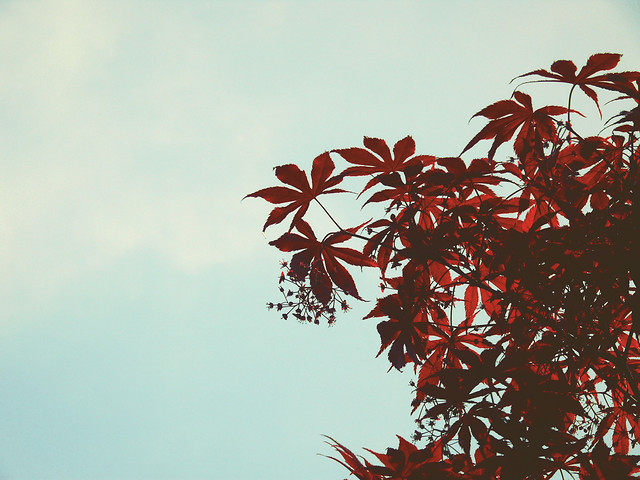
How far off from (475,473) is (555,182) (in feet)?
4.44

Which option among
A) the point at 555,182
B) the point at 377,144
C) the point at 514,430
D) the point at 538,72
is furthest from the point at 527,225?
the point at 514,430

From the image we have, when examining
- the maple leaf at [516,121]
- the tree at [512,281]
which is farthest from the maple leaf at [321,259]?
the maple leaf at [516,121]

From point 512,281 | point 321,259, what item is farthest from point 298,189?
point 512,281

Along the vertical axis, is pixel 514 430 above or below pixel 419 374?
below

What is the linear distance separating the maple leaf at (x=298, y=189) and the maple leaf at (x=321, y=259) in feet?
0.31

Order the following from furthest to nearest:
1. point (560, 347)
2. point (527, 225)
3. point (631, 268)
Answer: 1. point (527, 225)
2. point (560, 347)
3. point (631, 268)

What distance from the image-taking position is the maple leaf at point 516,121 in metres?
2.16

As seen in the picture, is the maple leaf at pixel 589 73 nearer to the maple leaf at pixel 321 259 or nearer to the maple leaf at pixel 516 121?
the maple leaf at pixel 516 121

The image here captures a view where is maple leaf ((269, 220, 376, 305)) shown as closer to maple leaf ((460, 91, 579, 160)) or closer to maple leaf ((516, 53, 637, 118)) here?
maple leaf ((460, 91, 579, 160))

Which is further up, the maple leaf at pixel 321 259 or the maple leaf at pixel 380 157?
the maple leaf at pixel 380 157

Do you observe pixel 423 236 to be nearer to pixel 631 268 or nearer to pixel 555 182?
pixel 555 182

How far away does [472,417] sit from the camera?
1.91 m

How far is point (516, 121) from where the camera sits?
2.26 m

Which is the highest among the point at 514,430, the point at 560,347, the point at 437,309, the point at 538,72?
the point at 538,72
